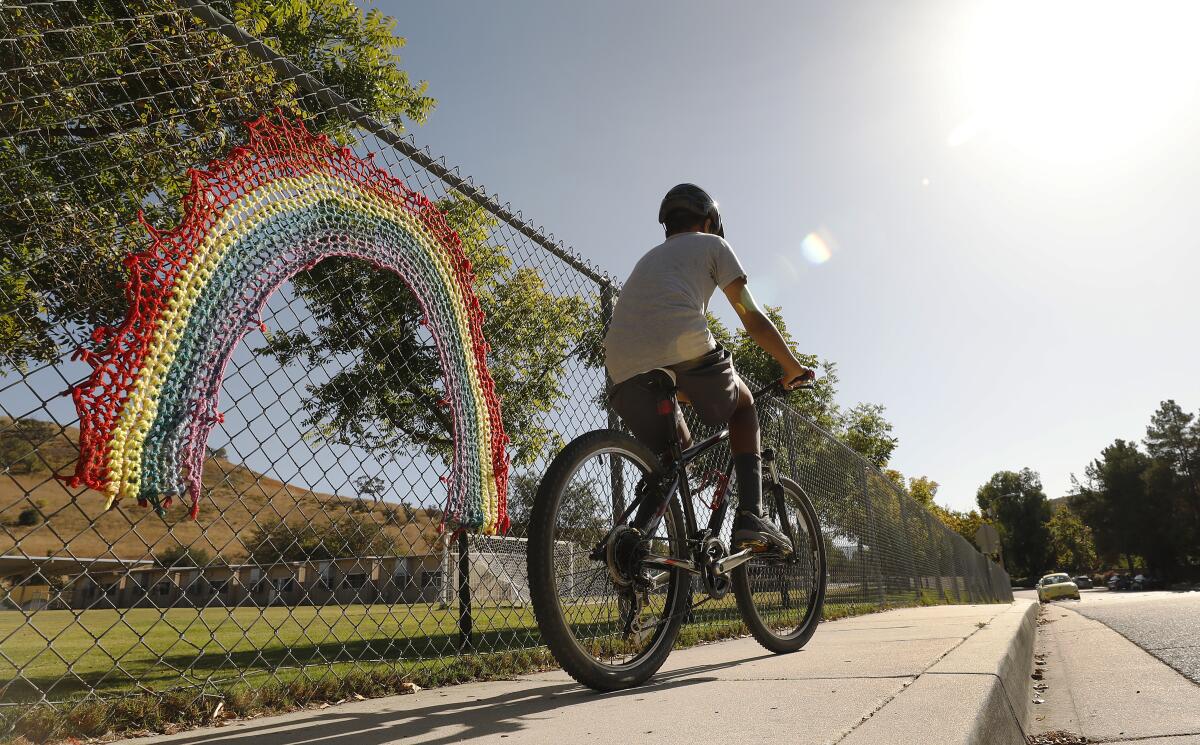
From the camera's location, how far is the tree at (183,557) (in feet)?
8.30

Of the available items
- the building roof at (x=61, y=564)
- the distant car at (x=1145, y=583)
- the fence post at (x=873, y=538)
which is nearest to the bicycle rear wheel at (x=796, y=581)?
the building roof at (x=61, y=564)

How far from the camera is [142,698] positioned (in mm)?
2199

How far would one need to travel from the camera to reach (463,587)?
4.50m

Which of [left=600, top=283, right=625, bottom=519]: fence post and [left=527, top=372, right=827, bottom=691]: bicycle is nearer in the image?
[left=527, top=372, right=827, bottom=691]: bicycle

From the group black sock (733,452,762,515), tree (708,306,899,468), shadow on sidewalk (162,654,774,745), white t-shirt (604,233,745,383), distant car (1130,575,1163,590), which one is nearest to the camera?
shadow on sidewalk (162,654,774,745)

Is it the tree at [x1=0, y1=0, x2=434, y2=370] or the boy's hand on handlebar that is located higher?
the tree at [x1=0, y1=0, x2=434, y2=370]

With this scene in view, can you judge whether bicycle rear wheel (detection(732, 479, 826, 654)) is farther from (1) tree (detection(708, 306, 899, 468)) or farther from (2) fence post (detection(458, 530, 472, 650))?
(1) tree (detection(708, 306, 899, 468))

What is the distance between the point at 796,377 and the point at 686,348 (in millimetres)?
802

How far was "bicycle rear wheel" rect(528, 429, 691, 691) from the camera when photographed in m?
2.29

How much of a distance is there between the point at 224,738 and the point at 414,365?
2914 millimetres

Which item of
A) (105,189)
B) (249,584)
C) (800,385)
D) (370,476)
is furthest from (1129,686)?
(105,189)

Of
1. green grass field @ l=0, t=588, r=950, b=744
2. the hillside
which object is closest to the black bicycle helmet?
the hillside

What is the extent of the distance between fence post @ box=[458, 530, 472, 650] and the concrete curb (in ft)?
7.65

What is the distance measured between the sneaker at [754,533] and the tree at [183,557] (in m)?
2.06
